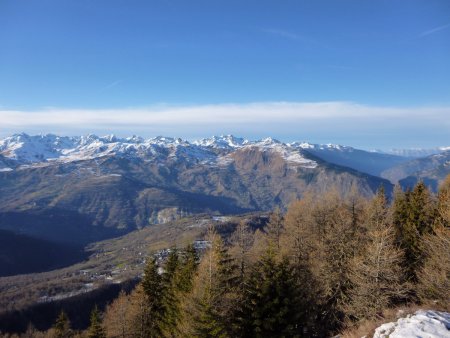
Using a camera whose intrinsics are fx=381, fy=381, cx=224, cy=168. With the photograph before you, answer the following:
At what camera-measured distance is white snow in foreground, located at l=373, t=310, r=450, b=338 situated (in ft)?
63.8

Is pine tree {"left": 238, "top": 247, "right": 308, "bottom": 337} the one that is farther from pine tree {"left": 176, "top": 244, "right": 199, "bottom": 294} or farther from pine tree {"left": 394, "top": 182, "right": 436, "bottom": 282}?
pine tree {"left": 394, "top": 182, "right": 436, "bottom": 282}

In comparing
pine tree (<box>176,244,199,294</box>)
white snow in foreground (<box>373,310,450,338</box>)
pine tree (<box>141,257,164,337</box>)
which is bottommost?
pine tree (<box>141,257,164,337</box>)

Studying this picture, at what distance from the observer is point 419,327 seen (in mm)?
20109

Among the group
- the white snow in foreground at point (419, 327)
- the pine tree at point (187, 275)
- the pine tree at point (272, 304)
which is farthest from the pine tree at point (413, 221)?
the white snow in foreground at point (419, 327)

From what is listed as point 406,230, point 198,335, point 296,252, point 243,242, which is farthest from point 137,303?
point 406,230

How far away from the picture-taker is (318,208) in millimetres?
60531

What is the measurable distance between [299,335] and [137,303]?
2334 centimetres

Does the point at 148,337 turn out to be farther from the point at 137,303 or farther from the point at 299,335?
the point at 299,335

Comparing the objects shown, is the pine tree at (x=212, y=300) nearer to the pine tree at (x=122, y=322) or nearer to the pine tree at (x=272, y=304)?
the pine tree at (x=272, y=304)

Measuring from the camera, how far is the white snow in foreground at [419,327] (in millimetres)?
19438

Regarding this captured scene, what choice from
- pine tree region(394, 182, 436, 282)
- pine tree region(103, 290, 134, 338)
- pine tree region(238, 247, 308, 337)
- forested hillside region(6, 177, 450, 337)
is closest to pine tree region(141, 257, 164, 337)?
forested hillside region(6, 177, 450, 337)

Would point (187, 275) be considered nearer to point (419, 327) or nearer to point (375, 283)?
point (375, 283)

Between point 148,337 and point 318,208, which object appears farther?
point 318,208

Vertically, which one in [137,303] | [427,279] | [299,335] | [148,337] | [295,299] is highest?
[427,279]
